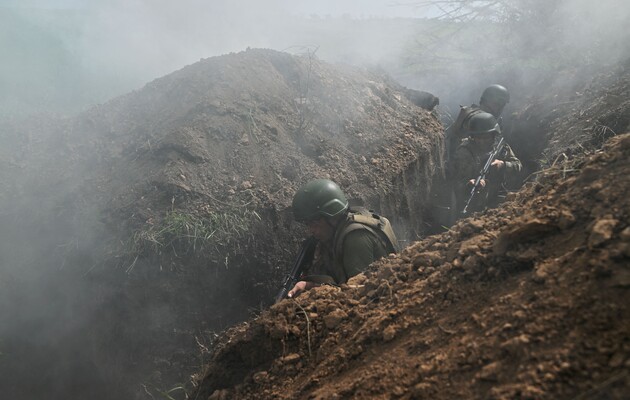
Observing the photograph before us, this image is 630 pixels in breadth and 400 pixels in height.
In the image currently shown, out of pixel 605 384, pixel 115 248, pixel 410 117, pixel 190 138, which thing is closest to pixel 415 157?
pixel 410 117

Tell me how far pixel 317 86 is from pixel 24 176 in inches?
169

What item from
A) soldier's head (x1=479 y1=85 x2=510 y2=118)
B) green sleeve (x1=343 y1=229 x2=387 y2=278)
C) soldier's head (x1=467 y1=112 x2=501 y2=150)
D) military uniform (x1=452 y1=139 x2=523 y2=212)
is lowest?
military uniform (x1=452 y1=139 x2=523 y2=212)

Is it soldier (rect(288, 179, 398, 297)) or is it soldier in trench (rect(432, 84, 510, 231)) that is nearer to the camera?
soldier (rect(288, 179, 398, 297))

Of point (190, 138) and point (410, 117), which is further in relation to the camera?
point (410, 117)

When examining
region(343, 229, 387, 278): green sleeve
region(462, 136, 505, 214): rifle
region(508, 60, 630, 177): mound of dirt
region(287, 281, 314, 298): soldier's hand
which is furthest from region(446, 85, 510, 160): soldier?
region(287, 281, 314, 298): soldier's hand

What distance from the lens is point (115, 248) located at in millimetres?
4410

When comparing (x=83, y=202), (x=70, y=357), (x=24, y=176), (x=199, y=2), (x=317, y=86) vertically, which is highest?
(x=199, y=2)

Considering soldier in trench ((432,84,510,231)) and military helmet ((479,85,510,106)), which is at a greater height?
military helmet ((479,85,510,106))

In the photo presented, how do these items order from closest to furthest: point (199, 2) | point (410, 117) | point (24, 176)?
point (24, 176), point (410, 117), point (199, 2)

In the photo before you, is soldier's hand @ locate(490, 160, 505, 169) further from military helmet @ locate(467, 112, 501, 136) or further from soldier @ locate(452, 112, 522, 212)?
military helmet @ locate(467, 112, 501, 136)

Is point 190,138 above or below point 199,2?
below

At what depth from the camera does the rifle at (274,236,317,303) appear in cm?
378

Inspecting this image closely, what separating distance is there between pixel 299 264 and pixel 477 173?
3879mm

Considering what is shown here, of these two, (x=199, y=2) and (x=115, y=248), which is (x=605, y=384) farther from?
(x=199, y=2)
